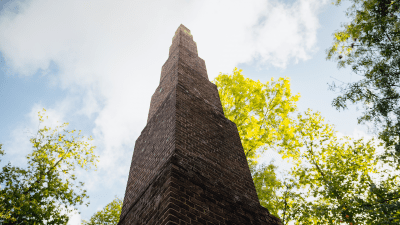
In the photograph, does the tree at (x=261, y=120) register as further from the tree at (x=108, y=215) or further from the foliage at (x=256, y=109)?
the tree at (x=108, y=215)

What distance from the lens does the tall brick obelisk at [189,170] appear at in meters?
3.64

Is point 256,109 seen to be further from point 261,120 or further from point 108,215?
point 108,215

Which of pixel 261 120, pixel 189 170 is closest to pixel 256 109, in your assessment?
pixel 261 120

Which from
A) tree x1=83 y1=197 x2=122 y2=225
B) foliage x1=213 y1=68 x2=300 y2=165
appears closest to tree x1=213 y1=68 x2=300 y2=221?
foliage x1=213 y1=68 x2=300 y2=165

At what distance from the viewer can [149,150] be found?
5.85 metres

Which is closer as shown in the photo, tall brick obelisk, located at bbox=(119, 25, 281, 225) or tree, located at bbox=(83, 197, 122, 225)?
tall brick obelisk, located at bbox=(119, 25, 281, 225)

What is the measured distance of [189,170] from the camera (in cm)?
420

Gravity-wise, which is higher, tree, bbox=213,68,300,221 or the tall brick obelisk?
tree, bbox=213,68,300,221

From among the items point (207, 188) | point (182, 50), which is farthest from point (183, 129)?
point (182, 50)

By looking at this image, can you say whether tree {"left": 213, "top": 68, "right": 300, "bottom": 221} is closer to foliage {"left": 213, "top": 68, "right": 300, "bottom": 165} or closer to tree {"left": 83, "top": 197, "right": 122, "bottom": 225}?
foliage {"left": 213, "top": 68, "right": 300, "bottom": 165}

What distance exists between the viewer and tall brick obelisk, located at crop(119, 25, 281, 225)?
364 cm

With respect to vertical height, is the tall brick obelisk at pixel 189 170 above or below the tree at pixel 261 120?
below

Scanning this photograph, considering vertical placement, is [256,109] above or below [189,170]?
above

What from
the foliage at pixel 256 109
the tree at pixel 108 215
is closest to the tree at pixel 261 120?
the foliage at pixel 256 109
